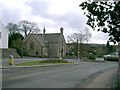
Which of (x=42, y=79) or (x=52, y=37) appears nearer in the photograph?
(x=42, y=79)

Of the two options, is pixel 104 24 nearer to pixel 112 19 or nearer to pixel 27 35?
pixel 112 19

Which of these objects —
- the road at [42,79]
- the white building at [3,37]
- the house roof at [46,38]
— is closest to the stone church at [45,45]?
the house roof at [46,38]

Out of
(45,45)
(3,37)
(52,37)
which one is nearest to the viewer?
(3,37)

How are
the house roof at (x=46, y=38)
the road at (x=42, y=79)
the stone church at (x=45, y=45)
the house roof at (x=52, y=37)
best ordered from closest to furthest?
the road at (x=42, y=79) < the stone church at (x=45, y=45) < the house roof at (x=46, y=38) < the house roof at (x=52, y=37)

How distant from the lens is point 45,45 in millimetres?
119000

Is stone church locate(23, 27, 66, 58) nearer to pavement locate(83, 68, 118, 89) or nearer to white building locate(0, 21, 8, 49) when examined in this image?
white building locate(0, 21, 8, 49)

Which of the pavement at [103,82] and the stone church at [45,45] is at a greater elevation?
the stone church at [45,45]

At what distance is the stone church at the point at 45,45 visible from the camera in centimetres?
11706

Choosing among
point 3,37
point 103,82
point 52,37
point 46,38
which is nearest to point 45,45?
point 46,38

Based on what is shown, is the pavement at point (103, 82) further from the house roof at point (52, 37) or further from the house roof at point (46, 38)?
the house roof at point (52, 37)

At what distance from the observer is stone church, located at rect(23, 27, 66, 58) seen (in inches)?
4609

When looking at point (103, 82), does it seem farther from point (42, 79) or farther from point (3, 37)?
point (3, 37)

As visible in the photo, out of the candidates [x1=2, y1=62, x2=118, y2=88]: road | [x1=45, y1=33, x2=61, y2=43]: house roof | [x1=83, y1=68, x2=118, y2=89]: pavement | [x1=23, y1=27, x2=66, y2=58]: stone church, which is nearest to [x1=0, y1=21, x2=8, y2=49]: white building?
[x1=23, y1=27, x2=66, y2=58]: stone church

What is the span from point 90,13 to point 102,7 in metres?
0.72
